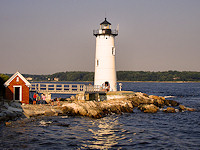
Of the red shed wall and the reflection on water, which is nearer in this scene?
the reflection on water

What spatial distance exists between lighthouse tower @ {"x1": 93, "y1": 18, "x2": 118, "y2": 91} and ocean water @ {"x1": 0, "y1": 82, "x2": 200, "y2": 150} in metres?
11.9

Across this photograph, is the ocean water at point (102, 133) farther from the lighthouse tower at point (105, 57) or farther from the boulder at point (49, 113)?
the lighthouse tower at point (105, 57)

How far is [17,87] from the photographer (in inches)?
1213

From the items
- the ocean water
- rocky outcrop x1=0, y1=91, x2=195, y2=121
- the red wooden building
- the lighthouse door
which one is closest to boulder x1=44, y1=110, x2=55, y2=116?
rocky outcrop x1=0, y1=91, x2=195, y2=121

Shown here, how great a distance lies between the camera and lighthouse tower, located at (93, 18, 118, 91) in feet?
127

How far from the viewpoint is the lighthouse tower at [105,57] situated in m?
38.8

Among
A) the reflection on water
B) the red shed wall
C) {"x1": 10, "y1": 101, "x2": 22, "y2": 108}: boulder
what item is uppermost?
the red shed wall

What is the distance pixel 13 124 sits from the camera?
73.2 feet

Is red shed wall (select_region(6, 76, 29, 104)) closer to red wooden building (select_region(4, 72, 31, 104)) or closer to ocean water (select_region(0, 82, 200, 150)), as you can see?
red wooden building (select_region(4, 72, 31, 104))

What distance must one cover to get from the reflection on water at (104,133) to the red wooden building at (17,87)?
9.46 m

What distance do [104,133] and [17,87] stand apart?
554 inches

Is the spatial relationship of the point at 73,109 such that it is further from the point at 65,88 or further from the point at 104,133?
the point at 104,133

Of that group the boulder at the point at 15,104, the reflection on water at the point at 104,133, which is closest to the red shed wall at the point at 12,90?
the boulder at the point at 15,104

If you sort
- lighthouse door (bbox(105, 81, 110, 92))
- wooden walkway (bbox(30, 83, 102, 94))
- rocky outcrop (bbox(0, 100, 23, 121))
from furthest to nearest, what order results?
lighthouse door (bbox(105, 81, 110, 92)) < wooden walkway (bbox(30, 83, 102, 94)) < rocky outcrop (bbox(0, 100, 23, 121))
